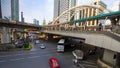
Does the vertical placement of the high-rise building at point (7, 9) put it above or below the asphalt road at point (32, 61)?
above

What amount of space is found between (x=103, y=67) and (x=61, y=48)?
14.4 metres

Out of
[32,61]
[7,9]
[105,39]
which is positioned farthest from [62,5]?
[105,39]

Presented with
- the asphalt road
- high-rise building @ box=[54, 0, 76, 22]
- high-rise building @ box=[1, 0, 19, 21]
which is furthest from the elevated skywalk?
high-rise building @ box=[54, 0, 76, 22]

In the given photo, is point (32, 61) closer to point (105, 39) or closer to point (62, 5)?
point (105, 39)

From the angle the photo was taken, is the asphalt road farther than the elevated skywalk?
Yes

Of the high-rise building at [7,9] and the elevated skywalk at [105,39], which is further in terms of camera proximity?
the high-rise building at [7,9]

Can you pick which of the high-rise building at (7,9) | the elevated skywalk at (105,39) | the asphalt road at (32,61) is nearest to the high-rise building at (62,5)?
the high-rise building at (7,9)

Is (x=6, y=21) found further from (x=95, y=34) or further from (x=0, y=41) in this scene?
(x=95, y=34)

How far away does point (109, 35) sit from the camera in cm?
1334

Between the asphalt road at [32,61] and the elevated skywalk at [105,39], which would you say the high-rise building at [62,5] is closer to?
the asphalt road at [32,61]

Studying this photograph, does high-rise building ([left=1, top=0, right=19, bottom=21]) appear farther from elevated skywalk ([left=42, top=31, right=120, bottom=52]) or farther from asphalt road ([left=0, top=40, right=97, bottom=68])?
elevated skywalk ([left=42, top=31, right=120, bottom=52])

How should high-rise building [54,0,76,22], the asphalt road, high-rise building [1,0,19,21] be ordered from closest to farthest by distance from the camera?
the asphalt road
high-rise building [1,0,19,21]
high-rise building [54,0,76,22]

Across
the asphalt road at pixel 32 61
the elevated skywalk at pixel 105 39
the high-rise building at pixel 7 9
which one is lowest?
the asphalt road at pixel 32 61

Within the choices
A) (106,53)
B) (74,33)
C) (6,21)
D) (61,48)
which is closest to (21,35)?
(6,21)
